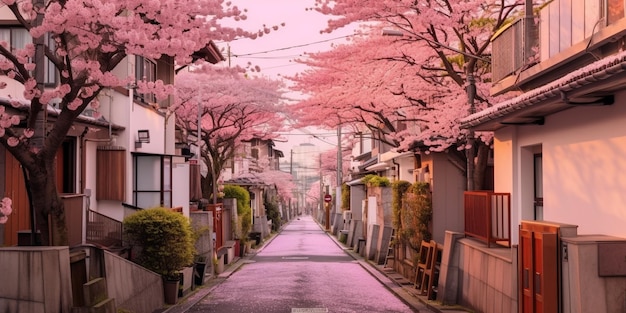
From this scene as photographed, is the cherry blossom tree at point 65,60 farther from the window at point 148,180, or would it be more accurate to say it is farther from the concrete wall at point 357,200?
the concrete wall at point 357,200

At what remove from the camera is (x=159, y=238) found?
20.0 m

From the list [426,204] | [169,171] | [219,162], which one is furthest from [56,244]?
[219,162]

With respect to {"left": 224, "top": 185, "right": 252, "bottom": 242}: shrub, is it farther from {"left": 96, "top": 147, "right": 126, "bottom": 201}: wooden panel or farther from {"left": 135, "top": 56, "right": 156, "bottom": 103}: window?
{"left": 96, "top": 147, "right": 126, "bottom": 201}: wooden panel

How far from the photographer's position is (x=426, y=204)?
83.8ft

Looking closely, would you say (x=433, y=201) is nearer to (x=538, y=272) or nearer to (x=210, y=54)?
(x=210, y=54)

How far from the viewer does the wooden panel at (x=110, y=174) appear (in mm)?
22594

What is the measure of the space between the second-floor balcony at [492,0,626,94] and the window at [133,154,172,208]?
11.2m

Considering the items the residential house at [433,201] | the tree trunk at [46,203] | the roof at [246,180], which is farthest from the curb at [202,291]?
the roof at [246,180]

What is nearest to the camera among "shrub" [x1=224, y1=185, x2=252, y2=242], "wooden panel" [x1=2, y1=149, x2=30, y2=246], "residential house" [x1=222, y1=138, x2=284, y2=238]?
"wooden panel" [x1=2, y1=149, x2=30, y2=246]

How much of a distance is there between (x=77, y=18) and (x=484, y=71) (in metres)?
16.2

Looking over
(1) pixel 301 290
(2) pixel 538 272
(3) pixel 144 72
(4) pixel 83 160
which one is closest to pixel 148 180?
(3) pixel 144 72

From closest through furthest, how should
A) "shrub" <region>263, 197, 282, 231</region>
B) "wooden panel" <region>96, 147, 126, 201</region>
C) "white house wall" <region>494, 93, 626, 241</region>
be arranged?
"white house wall" <region>494, 93, 626, 241</region> → "wooden panel" <region>96, 147, 126, 201</region> → "shrub" <region>263, 197, 282, 231</region>

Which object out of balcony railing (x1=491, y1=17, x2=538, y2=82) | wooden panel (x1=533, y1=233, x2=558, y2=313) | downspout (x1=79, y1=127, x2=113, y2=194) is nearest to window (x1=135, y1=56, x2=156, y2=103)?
downspout (x1=79, y1=127, x2=113, y2=194)

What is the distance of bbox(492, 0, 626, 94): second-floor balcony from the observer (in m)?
12.8
